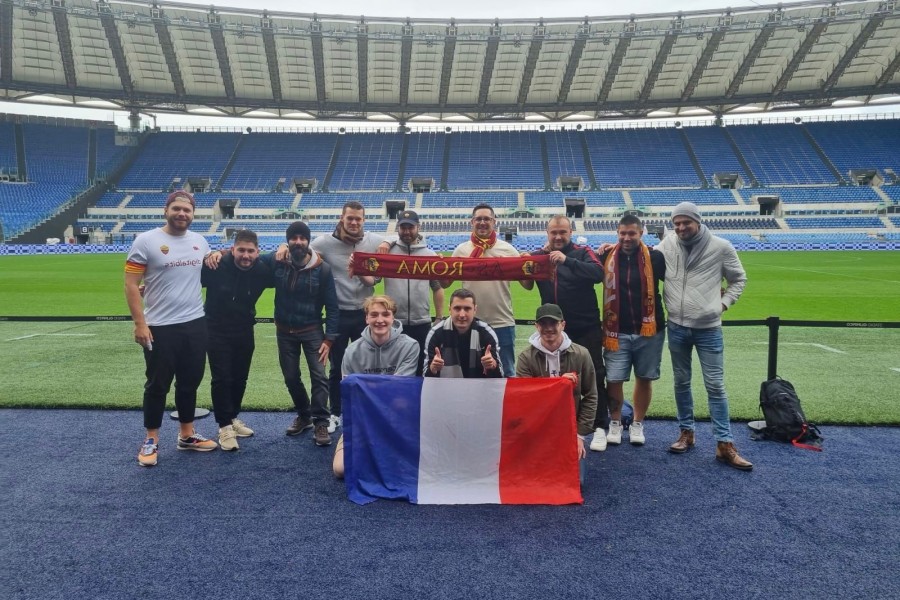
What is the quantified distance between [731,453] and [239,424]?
180 inches

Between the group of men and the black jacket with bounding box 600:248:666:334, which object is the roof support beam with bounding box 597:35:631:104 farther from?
the group of men

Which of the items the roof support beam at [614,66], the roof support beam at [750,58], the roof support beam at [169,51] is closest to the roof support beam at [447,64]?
the roof support beam at [614,66]

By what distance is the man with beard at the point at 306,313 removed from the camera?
480cm

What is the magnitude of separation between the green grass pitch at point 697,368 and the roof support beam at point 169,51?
27074 millimetres

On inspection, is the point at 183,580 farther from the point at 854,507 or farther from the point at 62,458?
the point at 854,507

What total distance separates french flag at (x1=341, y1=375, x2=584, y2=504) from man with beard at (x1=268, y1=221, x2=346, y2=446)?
1026 millimetres

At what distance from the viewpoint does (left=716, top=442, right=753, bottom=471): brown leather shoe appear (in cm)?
430

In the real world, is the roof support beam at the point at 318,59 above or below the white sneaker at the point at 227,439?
above

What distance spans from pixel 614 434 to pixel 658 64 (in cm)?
4238

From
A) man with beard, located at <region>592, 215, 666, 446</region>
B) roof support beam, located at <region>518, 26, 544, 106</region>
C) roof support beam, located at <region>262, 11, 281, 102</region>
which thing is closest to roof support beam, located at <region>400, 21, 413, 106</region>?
roof support beam, located at <region>518, 26, 544, 106</region>

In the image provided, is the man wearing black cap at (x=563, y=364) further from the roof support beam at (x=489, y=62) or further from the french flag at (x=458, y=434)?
the roof support beam at (x=489, y=62)

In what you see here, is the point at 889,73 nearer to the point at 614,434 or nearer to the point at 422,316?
the point at 614,434

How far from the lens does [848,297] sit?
44.3 feet

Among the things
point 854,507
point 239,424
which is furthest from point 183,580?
point 854,507
